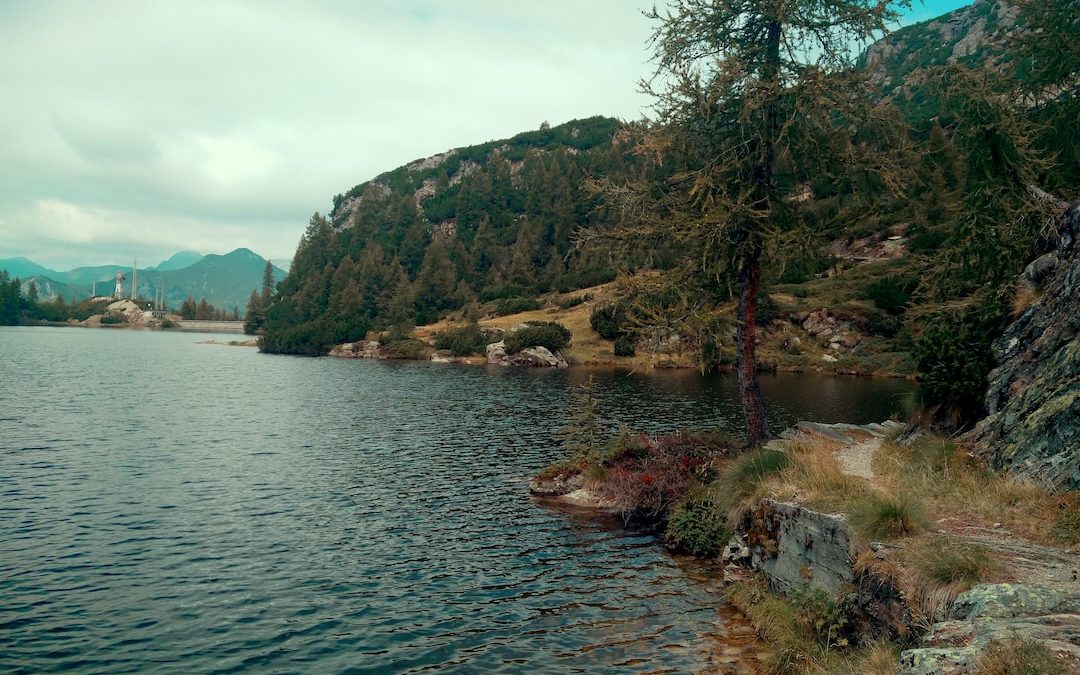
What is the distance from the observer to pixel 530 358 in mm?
82312

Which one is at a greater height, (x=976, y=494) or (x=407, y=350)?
(x=407, y=350)

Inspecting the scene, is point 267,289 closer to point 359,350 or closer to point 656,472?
point 359,350

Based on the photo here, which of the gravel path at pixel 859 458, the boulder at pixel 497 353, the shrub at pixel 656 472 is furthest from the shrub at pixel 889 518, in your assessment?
the boulder at pixel 497 353

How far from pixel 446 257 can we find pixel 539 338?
55045mm

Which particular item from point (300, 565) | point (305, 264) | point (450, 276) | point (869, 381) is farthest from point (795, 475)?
point (305, 264)

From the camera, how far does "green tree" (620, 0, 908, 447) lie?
18.8 metres

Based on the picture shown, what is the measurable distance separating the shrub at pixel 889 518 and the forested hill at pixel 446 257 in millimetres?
89547

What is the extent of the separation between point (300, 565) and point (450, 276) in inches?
4510

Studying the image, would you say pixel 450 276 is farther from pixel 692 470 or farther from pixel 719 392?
pixel 692 470

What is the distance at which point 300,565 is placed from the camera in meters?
15.8

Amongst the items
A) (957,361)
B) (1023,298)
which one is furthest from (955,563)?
(1023,298)

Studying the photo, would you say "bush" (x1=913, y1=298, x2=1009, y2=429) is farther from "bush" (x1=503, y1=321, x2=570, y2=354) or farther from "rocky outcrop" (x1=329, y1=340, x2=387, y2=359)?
"rocky outcrop" (x1=329, y1=340, x2=387, y2=359)

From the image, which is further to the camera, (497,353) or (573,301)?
(573,301)

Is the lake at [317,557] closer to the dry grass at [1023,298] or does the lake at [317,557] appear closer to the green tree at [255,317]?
the dry grass at [1023,298]
